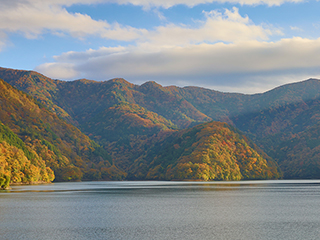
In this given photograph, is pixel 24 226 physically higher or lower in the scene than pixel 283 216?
higher

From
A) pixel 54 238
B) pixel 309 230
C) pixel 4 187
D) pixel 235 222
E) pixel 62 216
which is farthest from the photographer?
pixel 4 187

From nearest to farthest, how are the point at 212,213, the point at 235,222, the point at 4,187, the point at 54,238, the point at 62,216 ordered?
the point at 54,238 < the point at 235,222 < the point at 62,216 < the point at 212,213 < the point at 4,187

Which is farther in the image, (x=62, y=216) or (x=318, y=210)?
(x=318, y=210)

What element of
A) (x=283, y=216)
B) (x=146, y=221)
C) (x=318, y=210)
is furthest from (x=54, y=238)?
(x=318, y=210)

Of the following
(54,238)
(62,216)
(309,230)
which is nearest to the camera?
(54,238)

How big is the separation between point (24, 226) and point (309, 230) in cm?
5056

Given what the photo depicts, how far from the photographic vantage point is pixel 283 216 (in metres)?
87.9

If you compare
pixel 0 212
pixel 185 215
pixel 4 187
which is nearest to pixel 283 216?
pixel 185 215

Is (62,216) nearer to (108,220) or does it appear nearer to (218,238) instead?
(108,220)

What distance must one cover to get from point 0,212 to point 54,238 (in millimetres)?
36580

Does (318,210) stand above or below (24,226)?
below

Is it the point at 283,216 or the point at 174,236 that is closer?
the point at 174,236

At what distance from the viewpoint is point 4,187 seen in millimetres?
187500

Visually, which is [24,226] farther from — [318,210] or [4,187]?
[4,187]
